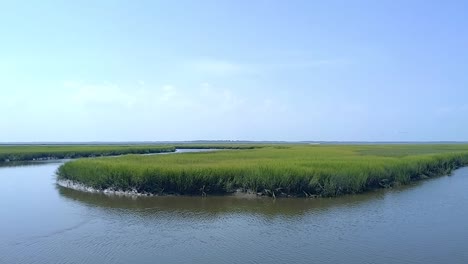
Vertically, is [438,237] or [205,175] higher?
[205,175]

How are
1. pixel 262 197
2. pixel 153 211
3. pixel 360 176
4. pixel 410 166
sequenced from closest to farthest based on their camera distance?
1. pixel 153 211
2. pixel 262 197
3. pixel 360 176
4. pixel 410 166

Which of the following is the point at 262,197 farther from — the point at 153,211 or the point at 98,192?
the point at 98,192

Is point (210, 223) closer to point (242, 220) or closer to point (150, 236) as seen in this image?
point (242, 220)

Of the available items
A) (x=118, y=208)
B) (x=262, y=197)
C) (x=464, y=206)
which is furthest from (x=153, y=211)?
(x=464, y=206)

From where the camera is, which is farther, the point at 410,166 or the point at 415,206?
the point at 410,166

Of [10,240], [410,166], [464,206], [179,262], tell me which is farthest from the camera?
[410,166]

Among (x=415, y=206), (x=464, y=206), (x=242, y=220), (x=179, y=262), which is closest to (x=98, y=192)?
(x=242, y=220)
